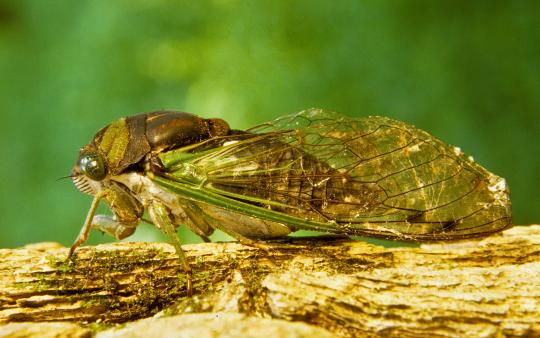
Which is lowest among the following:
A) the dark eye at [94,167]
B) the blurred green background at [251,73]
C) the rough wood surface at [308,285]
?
the rough wood surface at [308,285]

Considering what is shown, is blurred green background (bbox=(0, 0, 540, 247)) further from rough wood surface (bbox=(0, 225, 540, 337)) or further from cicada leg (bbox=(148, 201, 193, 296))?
cicada leg (bbox=(148, 201, 193, 296))

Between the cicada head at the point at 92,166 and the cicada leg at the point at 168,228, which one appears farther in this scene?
the cicada head at the point at 92,166

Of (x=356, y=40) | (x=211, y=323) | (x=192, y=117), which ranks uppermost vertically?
(x=356, y=40)

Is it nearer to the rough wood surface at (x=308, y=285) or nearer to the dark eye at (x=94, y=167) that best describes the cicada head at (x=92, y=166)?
the dark eye at (x=94, y=167)

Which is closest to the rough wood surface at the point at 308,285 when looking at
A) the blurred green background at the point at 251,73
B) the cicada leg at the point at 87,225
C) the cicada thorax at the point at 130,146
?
→ the cicada leg at the point at 87,225

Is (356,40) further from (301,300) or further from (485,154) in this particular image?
(301,300)

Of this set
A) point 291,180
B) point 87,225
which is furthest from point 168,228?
point 291,180

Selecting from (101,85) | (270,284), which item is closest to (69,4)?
(101,85)
